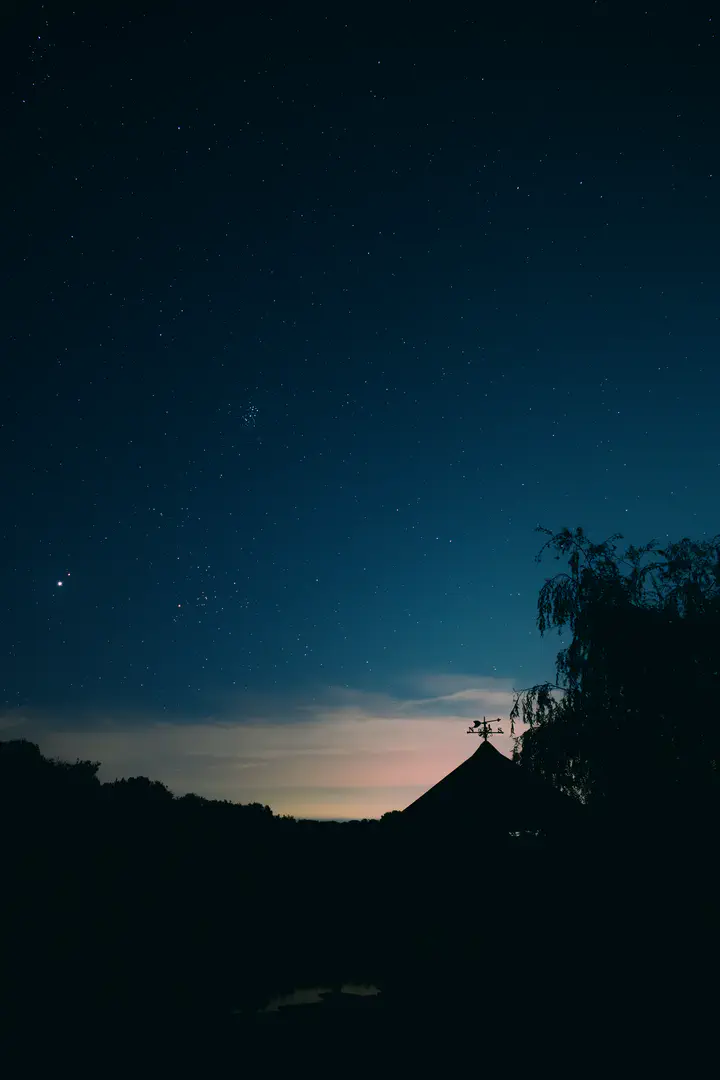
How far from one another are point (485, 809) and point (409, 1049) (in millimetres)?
4298

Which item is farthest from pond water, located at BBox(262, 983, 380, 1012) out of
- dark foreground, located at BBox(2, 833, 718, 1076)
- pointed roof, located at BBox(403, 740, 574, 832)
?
pointed roof, located at BBox(403, 740, 574, 832)

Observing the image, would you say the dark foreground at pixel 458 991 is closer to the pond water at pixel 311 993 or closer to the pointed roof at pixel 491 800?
the pond water at pixel 311 993

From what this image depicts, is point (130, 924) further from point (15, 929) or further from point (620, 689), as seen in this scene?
point (620, 689)

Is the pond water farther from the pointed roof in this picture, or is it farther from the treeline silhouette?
the pointed roof

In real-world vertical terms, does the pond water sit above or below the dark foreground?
below

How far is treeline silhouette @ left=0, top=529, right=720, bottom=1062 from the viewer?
40.7ft

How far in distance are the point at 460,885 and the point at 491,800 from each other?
161 centimetres

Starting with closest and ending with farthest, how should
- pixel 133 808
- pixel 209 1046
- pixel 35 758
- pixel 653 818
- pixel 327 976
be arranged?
pixel 209 1046 < pixel 653 818 < pixel 327 976 < pixel 133 808 < pixel 35 758

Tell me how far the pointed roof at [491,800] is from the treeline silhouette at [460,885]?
0.66 feet

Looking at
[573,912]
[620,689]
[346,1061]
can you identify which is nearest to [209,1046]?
[346,1061]

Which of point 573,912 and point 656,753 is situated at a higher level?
point 656,753

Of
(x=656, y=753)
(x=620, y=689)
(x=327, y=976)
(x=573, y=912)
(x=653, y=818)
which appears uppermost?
(x=620, y=689)

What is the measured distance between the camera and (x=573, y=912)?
1330 cm

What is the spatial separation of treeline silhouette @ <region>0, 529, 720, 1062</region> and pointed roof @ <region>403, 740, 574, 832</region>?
0.66 feet
